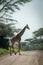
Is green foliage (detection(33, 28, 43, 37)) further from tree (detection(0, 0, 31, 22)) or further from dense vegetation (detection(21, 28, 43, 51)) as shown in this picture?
tree (detection(0, 0, 31, 22))

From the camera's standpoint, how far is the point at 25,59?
1.52 m

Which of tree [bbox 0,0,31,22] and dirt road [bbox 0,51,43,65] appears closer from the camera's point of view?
dirt road [bbox 0,51,43,65]

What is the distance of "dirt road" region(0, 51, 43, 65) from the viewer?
148 cm

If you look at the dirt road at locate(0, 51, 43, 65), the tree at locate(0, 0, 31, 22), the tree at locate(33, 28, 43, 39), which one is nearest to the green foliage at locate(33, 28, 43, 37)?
the tree at locate(33, 28, 43, 39)

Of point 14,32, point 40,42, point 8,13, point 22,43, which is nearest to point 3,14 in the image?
point 8,13

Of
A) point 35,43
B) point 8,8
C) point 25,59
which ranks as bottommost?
point 25,59

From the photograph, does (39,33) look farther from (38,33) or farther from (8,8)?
(8,8)

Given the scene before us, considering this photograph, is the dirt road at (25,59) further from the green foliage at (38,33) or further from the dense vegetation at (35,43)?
the green foliage at (38,33)

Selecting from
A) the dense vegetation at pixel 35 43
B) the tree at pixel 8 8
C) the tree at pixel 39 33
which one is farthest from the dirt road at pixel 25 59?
the tree at pixel 8 8

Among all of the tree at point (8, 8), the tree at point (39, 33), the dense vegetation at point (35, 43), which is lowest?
the dense vegetation at point (35, 43)

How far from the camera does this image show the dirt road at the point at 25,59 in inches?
58.2

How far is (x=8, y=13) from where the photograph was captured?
1.63 metres

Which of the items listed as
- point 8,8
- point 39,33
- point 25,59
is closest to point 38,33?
point 39,33

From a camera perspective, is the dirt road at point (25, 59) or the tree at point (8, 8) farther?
the tree at point (8, 8)
